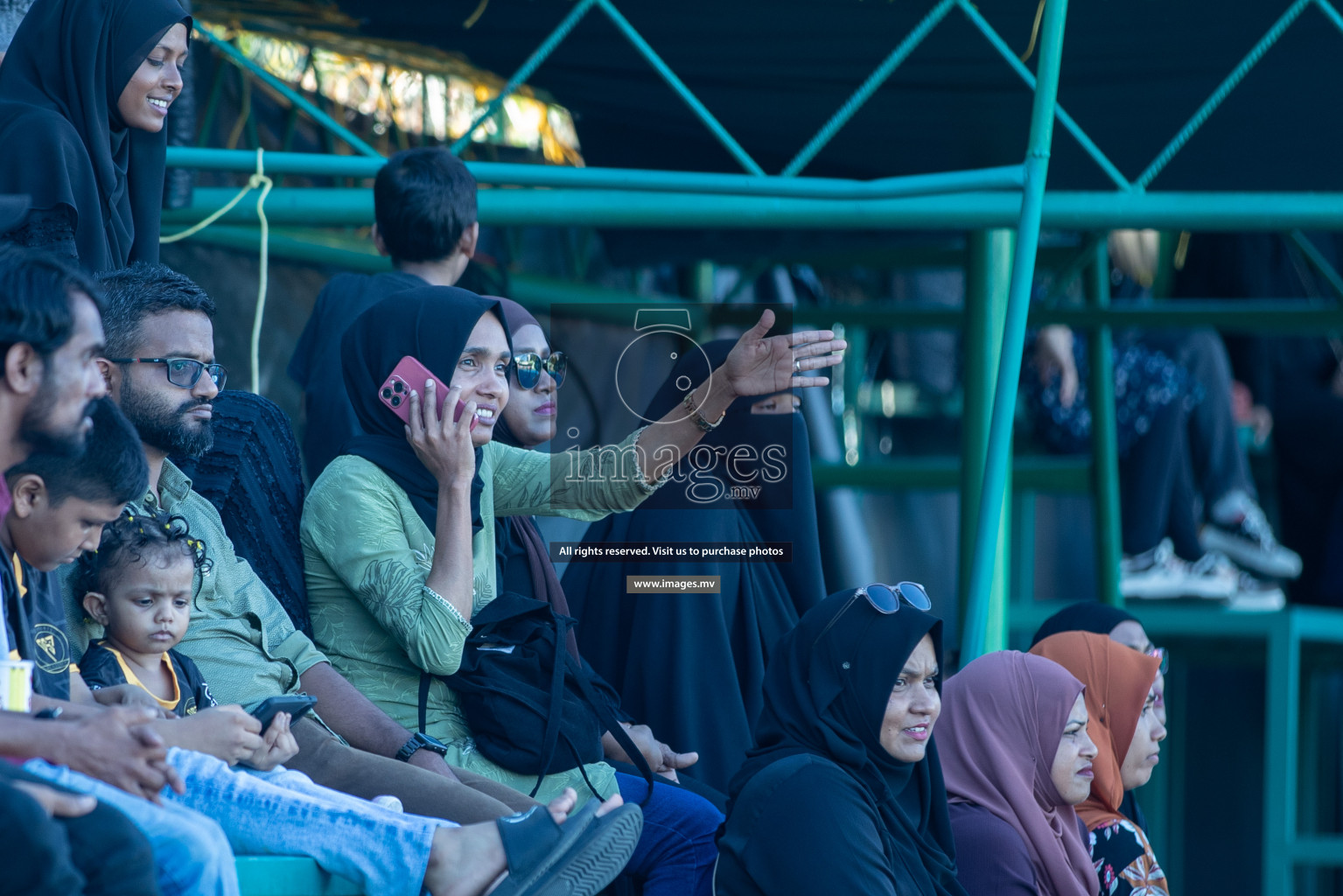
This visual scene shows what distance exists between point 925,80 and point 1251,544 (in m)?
4.06

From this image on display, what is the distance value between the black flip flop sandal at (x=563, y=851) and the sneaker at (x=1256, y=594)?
6.31m

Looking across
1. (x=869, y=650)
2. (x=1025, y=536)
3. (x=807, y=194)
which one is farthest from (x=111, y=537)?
(x=1025, y=536)

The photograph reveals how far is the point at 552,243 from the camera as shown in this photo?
7074 millimetres

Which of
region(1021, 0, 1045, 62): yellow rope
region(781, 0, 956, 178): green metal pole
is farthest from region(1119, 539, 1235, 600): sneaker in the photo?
region(781, 0, 956, 178): green metal pole

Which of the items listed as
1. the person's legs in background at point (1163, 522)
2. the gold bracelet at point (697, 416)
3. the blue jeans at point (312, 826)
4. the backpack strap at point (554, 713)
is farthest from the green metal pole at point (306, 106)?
the person's legs in background at point (1163, 522)

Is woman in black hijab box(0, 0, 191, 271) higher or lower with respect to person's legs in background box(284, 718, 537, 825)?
higher

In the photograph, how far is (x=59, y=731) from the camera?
1945mm

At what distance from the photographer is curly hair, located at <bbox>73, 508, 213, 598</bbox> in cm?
244

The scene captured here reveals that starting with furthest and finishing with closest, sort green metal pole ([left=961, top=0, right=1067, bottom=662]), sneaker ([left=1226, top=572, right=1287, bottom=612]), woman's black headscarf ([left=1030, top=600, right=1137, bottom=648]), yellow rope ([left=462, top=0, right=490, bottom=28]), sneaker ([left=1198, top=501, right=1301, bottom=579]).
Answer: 1. sneaker ([left=1226, top=572, right=1287, bottom=612])
2. sneaker ([left=1198, top=501, right=1301, bottom=579])
3. yellow rope ([left=462, top=0, right=490, bottom=28])
4. woman's black headscarf ([left=1030, top=600, right=1137, bottom=648])
5. green metal pole ([left=961, top=0, right=1067, bottom=662])

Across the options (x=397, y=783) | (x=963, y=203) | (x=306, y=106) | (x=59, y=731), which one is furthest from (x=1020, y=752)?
(x=306, y=106)

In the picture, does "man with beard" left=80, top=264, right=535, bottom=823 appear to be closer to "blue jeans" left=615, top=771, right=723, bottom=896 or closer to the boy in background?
"blue jeans" left=615, top=771, right=723, bottom=896

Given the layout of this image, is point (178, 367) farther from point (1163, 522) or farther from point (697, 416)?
point (1163, 522)

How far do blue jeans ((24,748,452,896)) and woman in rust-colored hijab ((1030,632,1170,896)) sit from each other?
5.42 feet

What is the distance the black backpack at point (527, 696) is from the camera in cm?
267
